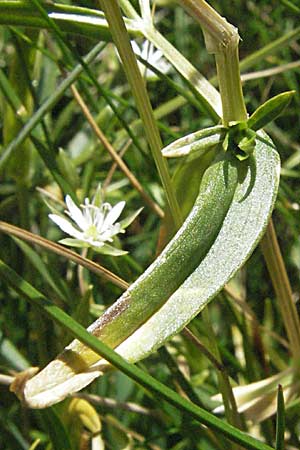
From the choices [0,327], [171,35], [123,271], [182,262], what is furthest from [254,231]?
[171,35]

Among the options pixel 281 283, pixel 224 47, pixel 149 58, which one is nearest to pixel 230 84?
pixel 224 47

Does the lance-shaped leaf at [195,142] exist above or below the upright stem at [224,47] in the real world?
below

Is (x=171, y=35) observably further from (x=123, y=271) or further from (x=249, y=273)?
(x=123, y=271)

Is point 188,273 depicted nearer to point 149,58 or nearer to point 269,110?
point 269,110

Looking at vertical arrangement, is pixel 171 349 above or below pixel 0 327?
below

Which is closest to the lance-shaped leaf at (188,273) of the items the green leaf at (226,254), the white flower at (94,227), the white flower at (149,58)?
the green leaf at (226,254)

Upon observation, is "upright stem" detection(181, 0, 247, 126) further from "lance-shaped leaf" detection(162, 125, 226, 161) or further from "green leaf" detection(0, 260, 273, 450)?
"green leaf" detection(0, 260, 273, 450)

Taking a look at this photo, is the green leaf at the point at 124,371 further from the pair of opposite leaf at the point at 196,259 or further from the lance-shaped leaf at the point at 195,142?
the lance-shaped leaf at the point at 195,142

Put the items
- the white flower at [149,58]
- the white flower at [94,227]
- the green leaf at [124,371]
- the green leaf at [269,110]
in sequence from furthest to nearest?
the white flower at [149,58] → the white flower at [94,227] → the green leaf at [269,110] → the green leaf at [124,371]
